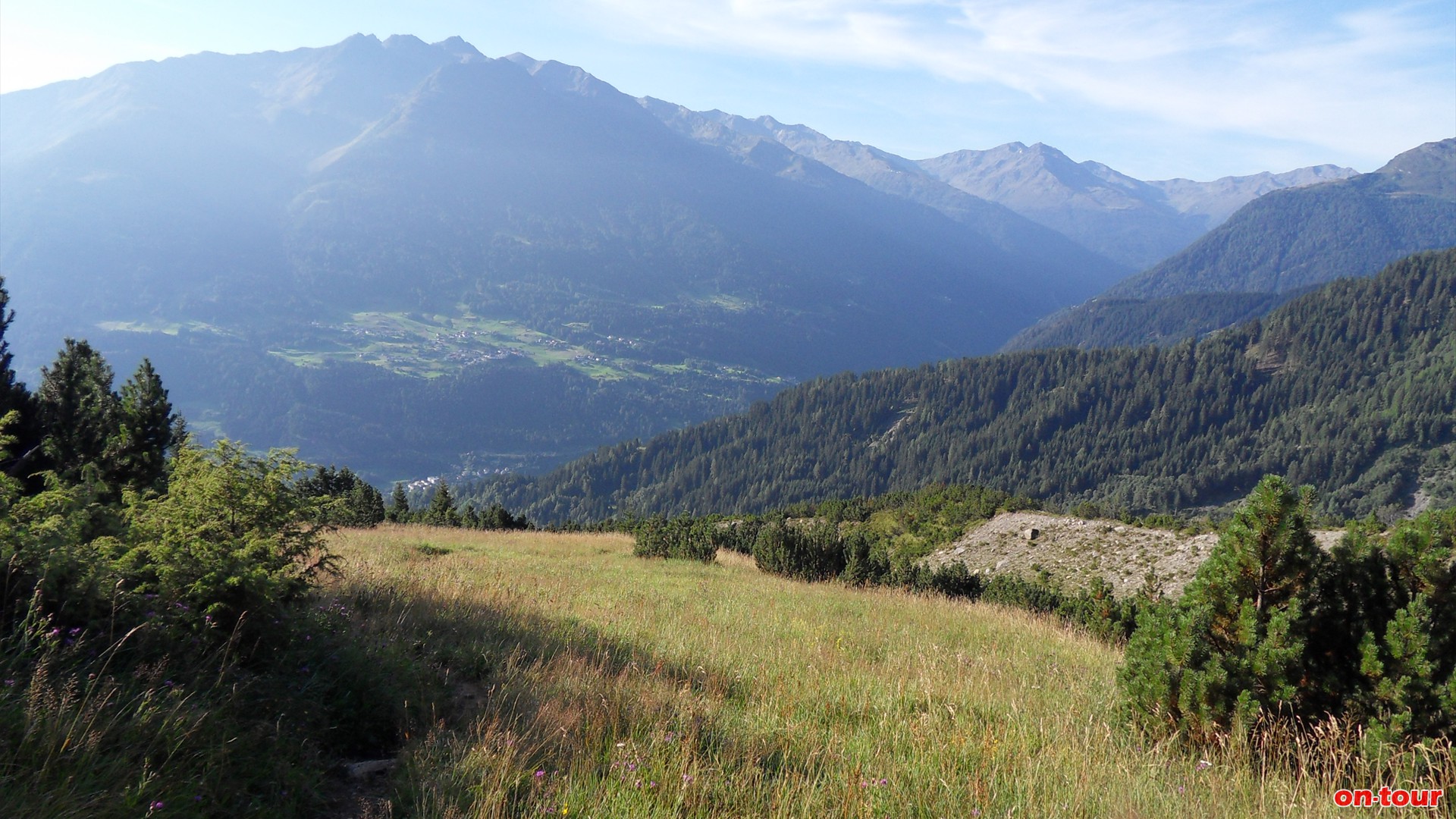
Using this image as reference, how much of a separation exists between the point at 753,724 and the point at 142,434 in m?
14.1

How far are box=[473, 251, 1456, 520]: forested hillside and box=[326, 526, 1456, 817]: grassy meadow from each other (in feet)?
477

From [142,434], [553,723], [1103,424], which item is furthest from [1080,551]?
[1103,424]

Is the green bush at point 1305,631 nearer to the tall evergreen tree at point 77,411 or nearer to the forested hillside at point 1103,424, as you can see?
the tall evergreen tree at point 77,411

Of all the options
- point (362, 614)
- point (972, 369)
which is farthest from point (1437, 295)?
point (362, 614)

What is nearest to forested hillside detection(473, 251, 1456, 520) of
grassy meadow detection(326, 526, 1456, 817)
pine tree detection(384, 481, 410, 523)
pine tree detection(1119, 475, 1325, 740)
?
pine tree detection(384, 481, 410, 523)

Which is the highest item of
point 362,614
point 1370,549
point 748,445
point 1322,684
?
point 1370,549

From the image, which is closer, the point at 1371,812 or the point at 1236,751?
the point at 1371,812

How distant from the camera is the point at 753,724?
490 cm

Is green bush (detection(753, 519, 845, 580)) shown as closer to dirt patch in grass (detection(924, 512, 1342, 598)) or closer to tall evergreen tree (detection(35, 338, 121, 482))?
dirt patch in grass (detection(924, 512, 1342, 598))

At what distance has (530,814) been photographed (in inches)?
133

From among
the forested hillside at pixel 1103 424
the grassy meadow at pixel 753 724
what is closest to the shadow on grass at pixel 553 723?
the grassy meadow at pixel 753 724

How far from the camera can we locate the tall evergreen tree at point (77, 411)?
1348 cm

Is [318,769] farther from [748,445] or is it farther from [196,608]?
[748,445]

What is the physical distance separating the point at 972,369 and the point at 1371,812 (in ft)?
641
